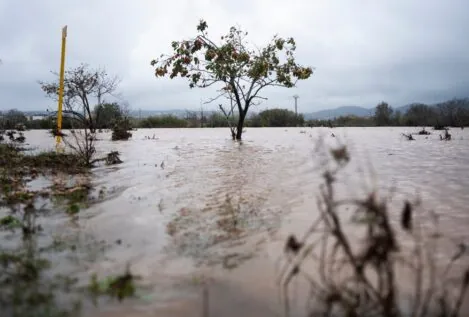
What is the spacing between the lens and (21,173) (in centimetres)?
658

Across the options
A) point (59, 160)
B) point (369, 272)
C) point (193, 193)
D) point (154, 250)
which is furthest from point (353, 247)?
point (59, 160)

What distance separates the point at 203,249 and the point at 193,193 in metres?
2.15

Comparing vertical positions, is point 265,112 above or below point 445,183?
above

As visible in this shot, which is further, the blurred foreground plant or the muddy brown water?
the muddy brown water

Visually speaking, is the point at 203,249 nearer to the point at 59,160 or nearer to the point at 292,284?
the point at 292,284

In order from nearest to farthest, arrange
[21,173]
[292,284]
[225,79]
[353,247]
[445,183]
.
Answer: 1. [292,284]
2. [353,247]
3. [445,183]
4. [21,173]
5. [225,79]

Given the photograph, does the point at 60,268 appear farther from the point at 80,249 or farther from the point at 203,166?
the point at 203,166

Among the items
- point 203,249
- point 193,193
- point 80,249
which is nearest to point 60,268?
point 80,249

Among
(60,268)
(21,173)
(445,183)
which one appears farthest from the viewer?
(21,173)

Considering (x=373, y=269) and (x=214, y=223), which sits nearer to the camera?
(x=373, y=269)

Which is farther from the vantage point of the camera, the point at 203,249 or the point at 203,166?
the point at 203,166

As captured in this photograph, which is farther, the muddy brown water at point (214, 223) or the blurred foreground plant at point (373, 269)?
the muddy brown water at point (214, 223)

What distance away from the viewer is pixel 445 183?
5449 millimetres

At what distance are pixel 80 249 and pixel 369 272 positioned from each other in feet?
6.82
